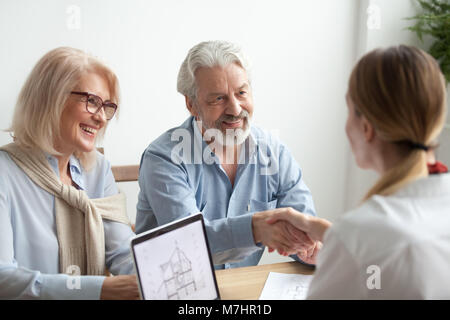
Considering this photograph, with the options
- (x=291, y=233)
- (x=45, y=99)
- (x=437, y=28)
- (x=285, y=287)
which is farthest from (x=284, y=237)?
(x=437, y=28)

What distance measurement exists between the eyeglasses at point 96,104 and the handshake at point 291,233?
0.61m

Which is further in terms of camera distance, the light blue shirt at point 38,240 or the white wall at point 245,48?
the white wall at point 245,48

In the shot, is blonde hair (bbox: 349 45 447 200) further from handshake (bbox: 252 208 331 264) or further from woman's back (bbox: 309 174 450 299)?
handshake (bbox: 252 208 331 264)

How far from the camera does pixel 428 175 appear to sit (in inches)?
37.4

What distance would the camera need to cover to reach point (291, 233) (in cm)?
144

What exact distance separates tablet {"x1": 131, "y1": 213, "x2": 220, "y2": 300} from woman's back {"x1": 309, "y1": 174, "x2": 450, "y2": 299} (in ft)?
1.21

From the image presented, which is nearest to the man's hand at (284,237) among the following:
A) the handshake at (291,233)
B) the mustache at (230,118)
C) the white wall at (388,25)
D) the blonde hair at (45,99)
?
the handshake at (291,233)

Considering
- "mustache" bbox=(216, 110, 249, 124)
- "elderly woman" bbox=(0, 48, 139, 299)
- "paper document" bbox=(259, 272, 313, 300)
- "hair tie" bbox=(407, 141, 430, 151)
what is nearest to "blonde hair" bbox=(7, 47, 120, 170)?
"elderly woman" bbox=(0, 48, 139, 299)

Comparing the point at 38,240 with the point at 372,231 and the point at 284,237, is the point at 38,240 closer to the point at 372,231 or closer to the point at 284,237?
the point at 284,237

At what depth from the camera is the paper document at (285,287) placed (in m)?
1.31

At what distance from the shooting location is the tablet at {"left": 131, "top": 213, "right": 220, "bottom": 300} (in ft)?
3.55

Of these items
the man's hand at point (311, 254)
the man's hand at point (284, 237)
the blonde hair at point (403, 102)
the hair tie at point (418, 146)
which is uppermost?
the blonde hair at point (403, 102)

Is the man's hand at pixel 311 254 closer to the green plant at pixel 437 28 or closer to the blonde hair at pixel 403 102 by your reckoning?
the blonde hair at pixel 403 102

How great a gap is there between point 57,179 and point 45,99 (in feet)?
0.81
